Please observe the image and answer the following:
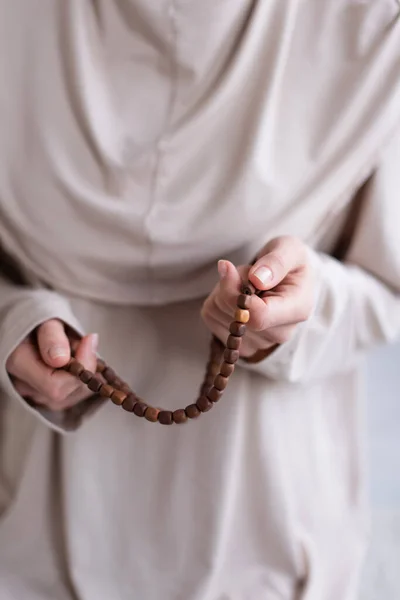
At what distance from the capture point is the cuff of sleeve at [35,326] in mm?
593

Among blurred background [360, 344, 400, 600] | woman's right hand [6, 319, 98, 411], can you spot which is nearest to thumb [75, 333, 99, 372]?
woman's right hand [6, 319, 98, 411]

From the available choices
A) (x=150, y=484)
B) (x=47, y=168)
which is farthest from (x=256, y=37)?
(x=150, y=484)

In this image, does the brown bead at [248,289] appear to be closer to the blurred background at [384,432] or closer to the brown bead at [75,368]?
the brown bead at [75,368]

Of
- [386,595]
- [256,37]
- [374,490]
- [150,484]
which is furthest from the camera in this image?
[374,490]

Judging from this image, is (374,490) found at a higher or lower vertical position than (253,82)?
lower

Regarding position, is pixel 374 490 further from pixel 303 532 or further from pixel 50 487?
pixel 50 487

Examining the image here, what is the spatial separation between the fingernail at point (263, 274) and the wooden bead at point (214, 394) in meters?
0.09

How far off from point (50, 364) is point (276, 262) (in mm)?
197

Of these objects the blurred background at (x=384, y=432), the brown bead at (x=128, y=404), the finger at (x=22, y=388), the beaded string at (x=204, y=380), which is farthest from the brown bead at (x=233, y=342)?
the blurred background at (x=384, y=432)

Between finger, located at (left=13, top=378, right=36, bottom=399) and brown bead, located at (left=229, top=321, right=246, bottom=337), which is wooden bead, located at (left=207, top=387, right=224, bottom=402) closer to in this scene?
brown bead, located at (left=229, top=321, right=246, bottom=337)

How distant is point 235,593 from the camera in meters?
0.64

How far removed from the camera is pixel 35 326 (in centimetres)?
59

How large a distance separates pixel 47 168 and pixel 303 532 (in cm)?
41

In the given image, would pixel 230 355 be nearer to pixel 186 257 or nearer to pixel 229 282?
pixel 229 282
